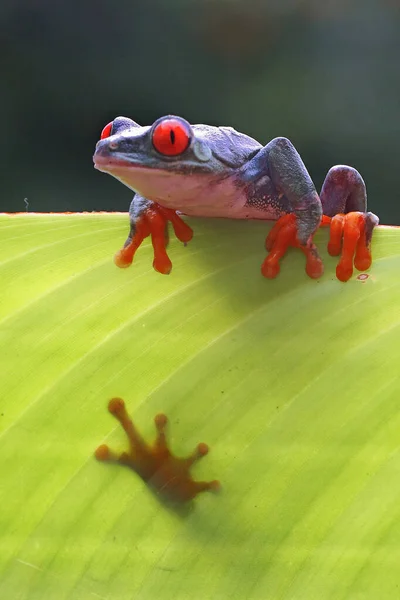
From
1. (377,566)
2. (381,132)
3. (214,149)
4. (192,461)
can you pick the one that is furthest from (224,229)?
(381,132)

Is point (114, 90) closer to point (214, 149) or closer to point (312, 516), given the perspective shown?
point (214, 149)

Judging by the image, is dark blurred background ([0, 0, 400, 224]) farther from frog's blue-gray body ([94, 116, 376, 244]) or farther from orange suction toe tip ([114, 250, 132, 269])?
orange suction toe tip ([114, 250, 132, 269])

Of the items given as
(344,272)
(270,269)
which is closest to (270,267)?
(270,269)

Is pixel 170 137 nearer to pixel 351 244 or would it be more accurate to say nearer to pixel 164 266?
pixel 164 266

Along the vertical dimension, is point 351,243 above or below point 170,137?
below

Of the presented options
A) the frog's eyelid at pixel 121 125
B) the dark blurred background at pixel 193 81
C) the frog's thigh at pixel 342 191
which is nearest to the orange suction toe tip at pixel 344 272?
the frog's thigh at pixel 342 191

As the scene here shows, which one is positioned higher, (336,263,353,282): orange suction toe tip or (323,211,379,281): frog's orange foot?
(323,211,379,281): frog's orange foot

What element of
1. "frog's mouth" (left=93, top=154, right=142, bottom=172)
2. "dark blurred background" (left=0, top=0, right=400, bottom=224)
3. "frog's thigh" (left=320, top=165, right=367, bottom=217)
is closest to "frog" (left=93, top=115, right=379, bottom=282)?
"frog's mouth" (left=93, top=154, right=142, bottom=172)
